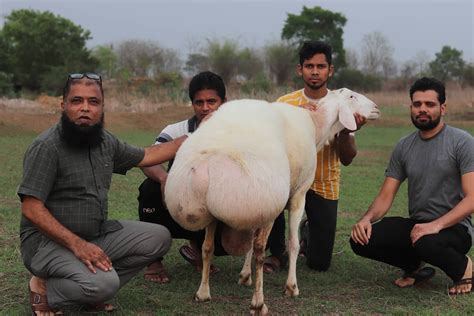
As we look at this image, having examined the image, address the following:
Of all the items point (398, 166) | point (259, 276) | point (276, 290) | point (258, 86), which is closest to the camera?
point (259, 276)

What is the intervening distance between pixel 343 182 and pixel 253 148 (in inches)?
292

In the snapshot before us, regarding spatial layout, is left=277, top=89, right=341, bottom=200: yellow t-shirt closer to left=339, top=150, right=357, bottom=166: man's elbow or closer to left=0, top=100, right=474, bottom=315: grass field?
left=339, top=150, right=357, bottom=166: man's elbow

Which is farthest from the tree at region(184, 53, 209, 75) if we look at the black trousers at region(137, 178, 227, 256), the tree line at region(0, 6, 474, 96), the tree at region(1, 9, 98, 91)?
the black trousers at region(137, 178, 227, 256)

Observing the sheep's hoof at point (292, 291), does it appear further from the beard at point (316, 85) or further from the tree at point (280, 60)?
the tree at point (280, 60)

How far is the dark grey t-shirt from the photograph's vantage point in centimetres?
451

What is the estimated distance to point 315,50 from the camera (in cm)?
514

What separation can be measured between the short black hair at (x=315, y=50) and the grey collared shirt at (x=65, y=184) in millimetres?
2259

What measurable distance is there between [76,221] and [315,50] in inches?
108

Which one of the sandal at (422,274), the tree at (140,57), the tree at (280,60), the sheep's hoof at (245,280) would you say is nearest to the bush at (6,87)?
the tree at (140,57)

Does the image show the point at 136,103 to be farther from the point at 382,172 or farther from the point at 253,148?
the point at 253,148

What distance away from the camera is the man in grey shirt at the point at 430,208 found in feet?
14.2

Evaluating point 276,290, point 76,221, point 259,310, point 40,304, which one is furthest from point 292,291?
point 40,304

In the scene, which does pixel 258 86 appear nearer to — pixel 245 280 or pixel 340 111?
pixel 340 111

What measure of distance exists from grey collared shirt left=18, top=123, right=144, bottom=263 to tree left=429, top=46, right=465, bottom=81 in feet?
136
